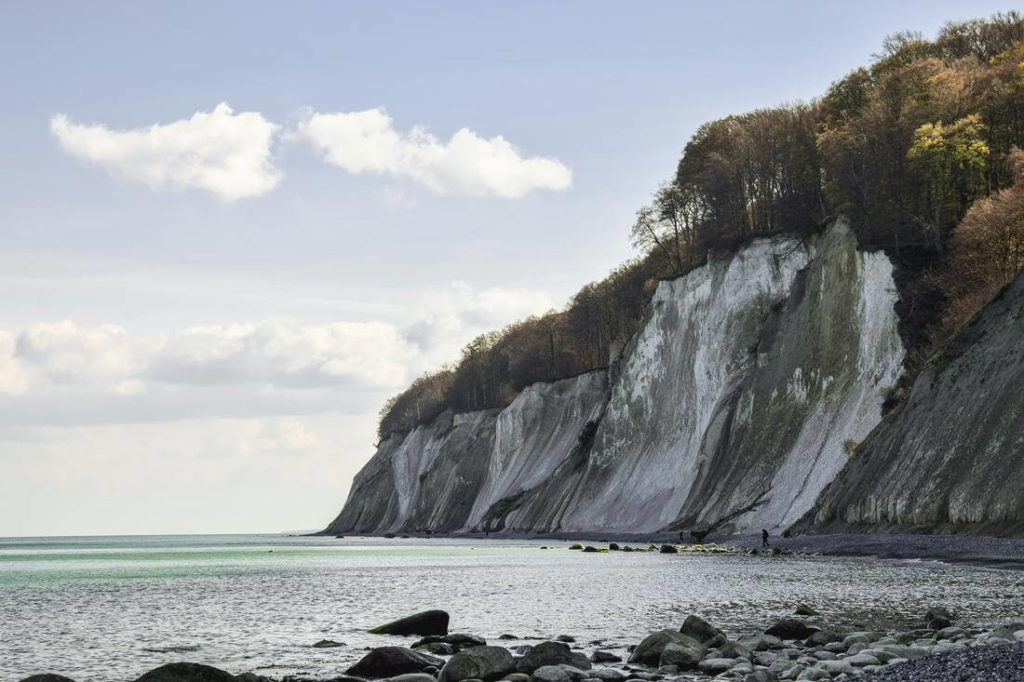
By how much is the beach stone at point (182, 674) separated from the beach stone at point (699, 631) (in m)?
7.87

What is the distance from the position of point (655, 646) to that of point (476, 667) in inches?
123

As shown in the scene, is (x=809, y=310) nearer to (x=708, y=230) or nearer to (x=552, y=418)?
(x=708, y=230)

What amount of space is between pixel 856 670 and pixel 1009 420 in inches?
1003

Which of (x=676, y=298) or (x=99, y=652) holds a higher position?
(x=676, y=298)

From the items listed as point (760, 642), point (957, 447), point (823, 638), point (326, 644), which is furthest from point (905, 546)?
point (326, 644)

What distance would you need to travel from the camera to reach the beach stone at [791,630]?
17.9 metres

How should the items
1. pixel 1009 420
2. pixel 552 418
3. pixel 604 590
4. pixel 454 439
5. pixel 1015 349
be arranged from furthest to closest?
pixel 454 439, pixel 552 418, pixel 1015 349, pixel 1009 420, pixel 604 590

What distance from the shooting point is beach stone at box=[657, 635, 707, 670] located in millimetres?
15609

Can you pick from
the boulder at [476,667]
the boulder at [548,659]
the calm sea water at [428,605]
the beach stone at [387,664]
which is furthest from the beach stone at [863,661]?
the beach stone at [387,664]

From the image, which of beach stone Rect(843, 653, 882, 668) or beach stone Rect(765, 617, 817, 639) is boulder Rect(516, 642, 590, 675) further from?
beach stone Rect(765, 617, 817, 639)

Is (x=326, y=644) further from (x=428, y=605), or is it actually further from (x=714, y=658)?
(x=428, y=605)

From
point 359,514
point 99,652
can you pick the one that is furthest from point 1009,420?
point 359,514

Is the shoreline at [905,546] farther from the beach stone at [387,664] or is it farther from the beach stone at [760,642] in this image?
the beach stone at [387,664]

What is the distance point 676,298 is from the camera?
254 ft
